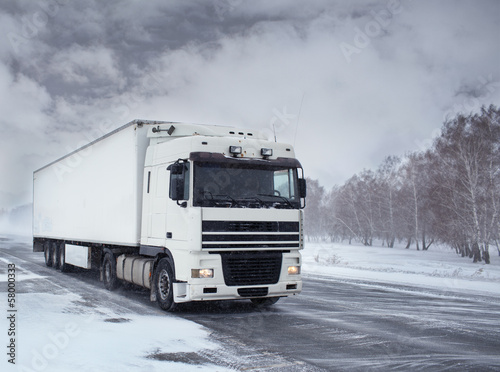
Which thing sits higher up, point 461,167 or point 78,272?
point 461,167

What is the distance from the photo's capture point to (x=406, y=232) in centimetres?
5753

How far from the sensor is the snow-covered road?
5.59m

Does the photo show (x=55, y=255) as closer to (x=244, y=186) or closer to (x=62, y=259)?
(x=62, y=259)

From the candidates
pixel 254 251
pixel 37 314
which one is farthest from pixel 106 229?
pixel 254 251

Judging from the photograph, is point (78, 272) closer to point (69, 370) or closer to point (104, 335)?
point (104, 335)

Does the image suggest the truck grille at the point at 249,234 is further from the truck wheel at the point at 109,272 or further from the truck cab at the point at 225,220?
the truck wheel at the point at 109,272

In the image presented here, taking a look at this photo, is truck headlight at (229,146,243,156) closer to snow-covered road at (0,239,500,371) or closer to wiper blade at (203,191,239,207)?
wiper blade at (203,191,239,207)

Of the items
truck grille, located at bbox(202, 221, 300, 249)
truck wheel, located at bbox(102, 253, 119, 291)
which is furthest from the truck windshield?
truck wheel, located at bbox(102, 253, 119, 291)

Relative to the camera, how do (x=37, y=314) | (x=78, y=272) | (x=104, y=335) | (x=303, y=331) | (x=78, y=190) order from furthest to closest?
(x=78, y=272)
(x=78, y=190)
(x=37, y=314)
(x=303, y=331)
(x=104, y=335)

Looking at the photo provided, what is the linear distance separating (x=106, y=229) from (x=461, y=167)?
27627 mm

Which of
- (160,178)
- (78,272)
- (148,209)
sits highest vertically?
(160,178)

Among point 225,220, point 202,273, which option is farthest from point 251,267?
point 225,220

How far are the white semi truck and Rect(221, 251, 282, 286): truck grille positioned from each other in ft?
0.06

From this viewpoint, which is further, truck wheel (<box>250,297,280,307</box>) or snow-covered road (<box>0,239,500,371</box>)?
truck wheel (<box>250,297,280,307</box>)
